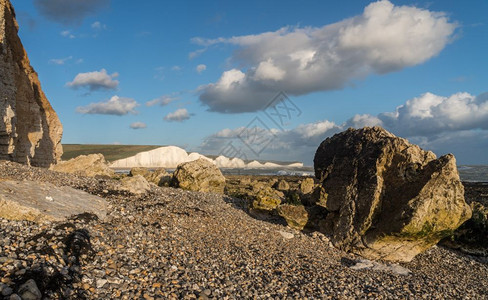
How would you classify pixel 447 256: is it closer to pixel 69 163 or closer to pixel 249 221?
pixel 249 221

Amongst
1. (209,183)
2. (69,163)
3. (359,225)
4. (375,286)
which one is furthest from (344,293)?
(69,163)

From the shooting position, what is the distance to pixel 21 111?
2225cm

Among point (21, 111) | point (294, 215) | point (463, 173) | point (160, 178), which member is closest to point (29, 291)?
point (294, 215)

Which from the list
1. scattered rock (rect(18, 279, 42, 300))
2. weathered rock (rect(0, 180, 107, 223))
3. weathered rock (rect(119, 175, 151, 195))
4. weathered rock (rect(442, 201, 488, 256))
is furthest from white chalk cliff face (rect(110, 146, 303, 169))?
scattered rock (rect(18, 279, 42, 300))

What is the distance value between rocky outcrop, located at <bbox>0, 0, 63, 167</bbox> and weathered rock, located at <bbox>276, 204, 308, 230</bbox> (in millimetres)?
15624

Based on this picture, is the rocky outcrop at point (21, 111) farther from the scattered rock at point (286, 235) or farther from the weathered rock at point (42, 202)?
the scattered rock at point (286, 235)

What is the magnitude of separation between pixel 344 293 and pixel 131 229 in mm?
6727

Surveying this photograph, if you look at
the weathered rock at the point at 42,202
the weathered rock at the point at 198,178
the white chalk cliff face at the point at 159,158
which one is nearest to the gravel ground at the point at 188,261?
the weathered rock at the point at 42,202

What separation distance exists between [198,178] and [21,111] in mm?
13214

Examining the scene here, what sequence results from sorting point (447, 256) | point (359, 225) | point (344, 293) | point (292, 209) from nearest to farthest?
point (344, 293) → point (359, 225) → point (447, 256) → point (292, 209)

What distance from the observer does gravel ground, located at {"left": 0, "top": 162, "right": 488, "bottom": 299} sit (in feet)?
21.5

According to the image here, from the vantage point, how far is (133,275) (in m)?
7.38

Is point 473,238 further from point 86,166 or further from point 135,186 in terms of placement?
point 86,166

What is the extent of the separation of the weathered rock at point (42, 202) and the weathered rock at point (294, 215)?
26.5 feet
